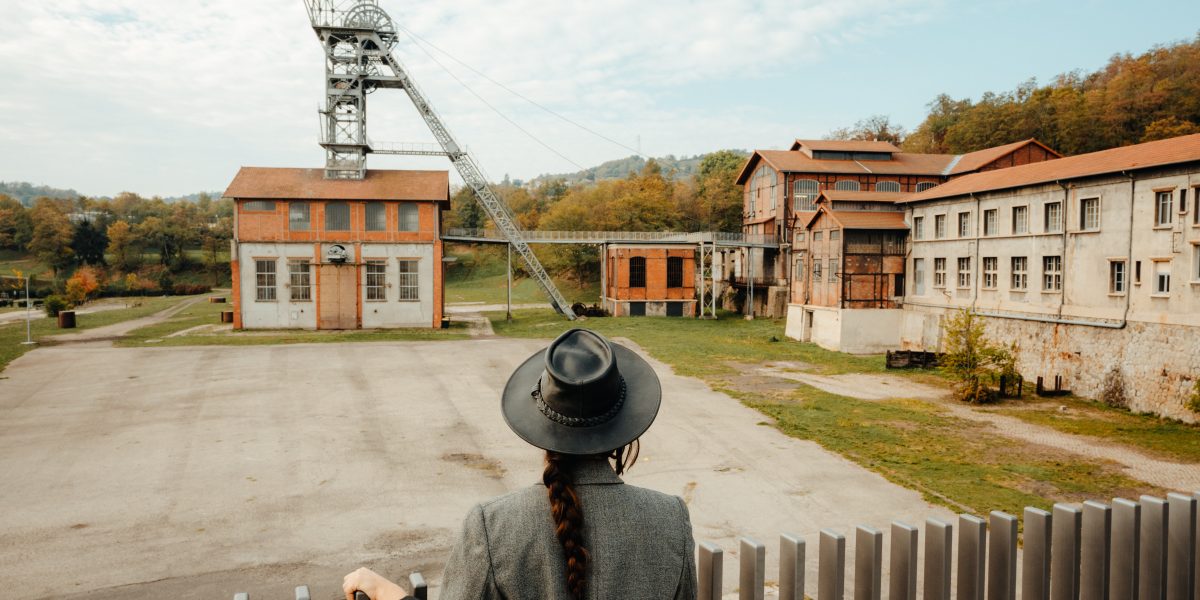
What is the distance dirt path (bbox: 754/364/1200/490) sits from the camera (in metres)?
13.2

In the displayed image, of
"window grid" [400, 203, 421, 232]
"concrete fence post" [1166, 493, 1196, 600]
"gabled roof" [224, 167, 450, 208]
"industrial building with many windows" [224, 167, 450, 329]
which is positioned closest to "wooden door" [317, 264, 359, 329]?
"industrial building with many windows" [224, 167, 450, 329]

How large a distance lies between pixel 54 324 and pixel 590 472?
44.3 meters

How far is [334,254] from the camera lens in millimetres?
35500

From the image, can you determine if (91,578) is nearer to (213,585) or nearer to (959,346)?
(213,585)

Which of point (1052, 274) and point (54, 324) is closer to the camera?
point (1052, 274)

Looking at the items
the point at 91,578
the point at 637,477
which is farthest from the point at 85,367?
the point at 637,477

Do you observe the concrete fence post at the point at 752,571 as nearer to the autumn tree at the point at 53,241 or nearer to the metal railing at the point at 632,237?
the metal railing at the point at 632,237

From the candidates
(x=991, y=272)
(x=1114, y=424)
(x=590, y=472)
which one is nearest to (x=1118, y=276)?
(x=1114, y=424)

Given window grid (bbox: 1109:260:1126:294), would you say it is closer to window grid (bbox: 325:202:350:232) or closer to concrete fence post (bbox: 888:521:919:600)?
concrete fence post (bbox: 888:521:919:600)

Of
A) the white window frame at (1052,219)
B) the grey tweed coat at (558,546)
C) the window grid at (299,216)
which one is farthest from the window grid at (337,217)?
the grey tweed coat at (558,546)

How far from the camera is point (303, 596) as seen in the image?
248cm

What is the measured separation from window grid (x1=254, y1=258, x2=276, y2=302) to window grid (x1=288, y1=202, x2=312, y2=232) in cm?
195

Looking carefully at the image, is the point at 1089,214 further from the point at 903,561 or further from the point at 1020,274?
the point at 903,561

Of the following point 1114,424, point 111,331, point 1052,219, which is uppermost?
point 1052,219
